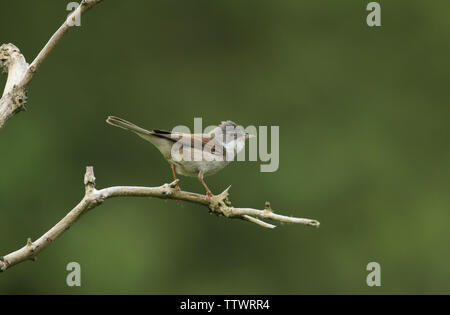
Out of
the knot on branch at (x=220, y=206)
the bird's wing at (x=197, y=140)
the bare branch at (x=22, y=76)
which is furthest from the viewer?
the bird's wing at (x=197, y=140)

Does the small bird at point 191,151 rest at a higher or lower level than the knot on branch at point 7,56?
lower

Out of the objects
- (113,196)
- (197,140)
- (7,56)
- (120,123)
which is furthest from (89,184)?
(197,140)

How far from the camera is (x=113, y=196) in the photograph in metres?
3.86

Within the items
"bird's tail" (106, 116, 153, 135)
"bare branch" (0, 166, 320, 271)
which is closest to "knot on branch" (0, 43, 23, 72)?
"bird's tail" (106, 116, 153, 135)

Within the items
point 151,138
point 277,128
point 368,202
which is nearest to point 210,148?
point 151,138

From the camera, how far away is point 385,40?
11.6 metres

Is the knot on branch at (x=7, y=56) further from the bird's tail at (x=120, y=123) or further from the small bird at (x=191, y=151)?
the small bird at (x=191, y=151)

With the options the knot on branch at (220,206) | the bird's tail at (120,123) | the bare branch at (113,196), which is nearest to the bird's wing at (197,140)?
the bird's tail at (120,123)

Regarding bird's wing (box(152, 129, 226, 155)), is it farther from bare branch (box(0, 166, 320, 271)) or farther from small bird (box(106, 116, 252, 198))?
bare branch (box(0, 166, 320, 271))

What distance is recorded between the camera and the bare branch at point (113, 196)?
361cm

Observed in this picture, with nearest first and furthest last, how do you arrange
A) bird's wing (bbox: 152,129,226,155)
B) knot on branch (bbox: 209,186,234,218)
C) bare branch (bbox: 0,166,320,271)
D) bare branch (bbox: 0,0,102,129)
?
bare branch (bbox: 0,166,320,271)
bare branch (bbox: 0,0,102,129)
knot on branch (bbox: 209,186,234,218)
bird's wing (bbox: 152,129,226,155)

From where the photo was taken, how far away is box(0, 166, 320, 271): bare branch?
142 inches

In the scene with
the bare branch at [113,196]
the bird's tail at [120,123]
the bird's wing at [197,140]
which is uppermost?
the bird's wing at [197,140]

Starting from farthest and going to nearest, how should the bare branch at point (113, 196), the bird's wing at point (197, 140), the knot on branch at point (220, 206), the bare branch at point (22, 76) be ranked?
the bird's wing at point (197, 140) < the knot on branch at point (220, 206) < the bare branch at point (22, 76) < the bare branch at point (113, 196)
